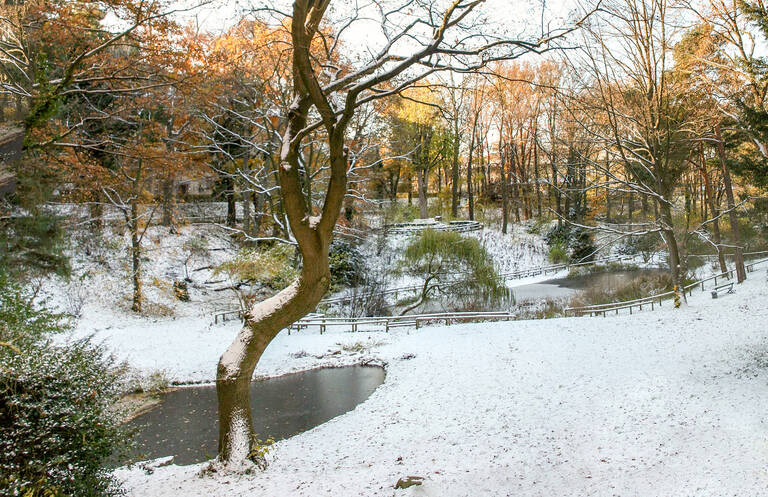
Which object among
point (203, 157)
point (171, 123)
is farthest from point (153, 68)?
point (203, 157)

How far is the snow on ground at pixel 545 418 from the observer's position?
567 cm

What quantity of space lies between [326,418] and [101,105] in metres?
20.3

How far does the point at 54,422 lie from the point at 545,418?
7091 millimetres

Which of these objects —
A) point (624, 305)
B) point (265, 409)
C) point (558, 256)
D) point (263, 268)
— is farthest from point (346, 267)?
point (558, 256)

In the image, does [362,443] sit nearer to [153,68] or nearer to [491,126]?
[153,68]

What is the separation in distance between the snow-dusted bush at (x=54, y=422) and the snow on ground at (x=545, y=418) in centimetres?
163

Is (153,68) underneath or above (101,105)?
underneath

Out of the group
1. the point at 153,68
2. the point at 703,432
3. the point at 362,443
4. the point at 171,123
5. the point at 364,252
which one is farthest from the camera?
the point at 364,252

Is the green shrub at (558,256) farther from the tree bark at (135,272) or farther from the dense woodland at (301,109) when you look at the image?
the tree bark at (135,272)

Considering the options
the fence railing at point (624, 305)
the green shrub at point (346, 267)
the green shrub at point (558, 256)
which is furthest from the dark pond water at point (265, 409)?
the green shrub at point (558, 256)

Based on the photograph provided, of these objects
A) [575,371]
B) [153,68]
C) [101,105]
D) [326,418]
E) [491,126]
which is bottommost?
[326,418]

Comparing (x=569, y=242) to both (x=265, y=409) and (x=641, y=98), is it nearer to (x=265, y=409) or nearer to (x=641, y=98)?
(x=641, y=98)

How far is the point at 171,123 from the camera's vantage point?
72.1 ft

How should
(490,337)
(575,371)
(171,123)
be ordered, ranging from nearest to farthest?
(575,371), (490,337), (171,123)
